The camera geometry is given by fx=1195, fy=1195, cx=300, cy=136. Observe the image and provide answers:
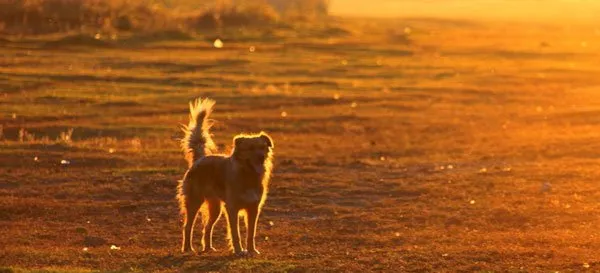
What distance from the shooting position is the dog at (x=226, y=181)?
13.5m

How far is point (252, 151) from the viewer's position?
44.0ft

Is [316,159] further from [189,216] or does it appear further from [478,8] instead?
[478,8]

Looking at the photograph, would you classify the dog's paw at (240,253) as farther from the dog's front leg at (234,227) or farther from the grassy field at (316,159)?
the grassy field at (316,159)

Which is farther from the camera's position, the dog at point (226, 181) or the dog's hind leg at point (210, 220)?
the dog's hind leg at point (210, 220)

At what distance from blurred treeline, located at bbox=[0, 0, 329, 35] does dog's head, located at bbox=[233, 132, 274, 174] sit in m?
47.6

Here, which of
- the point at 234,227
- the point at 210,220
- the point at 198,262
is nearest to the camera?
the point at 198,262

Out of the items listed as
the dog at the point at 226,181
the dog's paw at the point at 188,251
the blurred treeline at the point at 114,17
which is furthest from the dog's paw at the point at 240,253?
the blurred treeline at the point at 114,17

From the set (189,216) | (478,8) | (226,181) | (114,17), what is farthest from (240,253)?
(478,8)

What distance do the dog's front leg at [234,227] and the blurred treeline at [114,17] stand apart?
47286mm

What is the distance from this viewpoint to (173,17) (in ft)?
241

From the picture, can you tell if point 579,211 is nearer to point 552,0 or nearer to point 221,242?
point 221,242

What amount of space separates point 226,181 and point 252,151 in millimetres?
657

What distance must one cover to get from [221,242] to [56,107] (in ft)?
56.7

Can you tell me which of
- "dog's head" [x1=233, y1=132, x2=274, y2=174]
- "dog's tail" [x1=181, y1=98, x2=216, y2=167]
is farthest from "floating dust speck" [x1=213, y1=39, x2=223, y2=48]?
"dog's head" [x1=233, y1=132, x2=274, y2=174]
